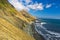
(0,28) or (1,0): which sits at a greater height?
(1,0)

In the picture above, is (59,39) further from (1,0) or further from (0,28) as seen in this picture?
(0,28)

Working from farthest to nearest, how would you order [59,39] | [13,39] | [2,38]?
[59,39] → [13,39] → [2,38]

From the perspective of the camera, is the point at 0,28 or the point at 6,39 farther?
the point at 0,28

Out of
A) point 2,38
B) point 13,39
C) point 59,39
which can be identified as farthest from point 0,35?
point 59,39

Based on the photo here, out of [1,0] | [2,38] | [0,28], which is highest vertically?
[1,0]

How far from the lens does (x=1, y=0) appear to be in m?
43.8

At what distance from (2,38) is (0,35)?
1.67 ft

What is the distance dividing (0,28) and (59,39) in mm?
45416

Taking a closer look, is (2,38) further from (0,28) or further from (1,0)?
(1,0)

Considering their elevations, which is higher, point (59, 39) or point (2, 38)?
point (59, 39)

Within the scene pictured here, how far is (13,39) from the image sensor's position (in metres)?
17.6

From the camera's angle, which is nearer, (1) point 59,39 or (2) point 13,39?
(2) point 13,39

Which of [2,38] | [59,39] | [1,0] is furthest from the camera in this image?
[59,39]

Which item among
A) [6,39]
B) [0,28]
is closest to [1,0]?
[0,28]
